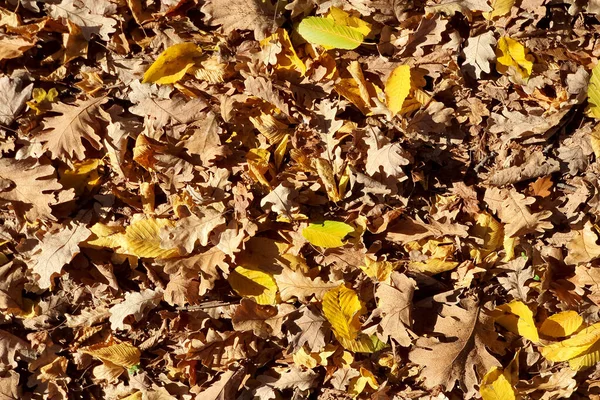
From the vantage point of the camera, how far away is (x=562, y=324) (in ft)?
7.41

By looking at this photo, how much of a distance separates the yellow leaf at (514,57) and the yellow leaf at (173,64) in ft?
4.12

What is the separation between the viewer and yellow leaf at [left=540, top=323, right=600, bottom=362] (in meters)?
2.22

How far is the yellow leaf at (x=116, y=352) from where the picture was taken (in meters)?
2.50

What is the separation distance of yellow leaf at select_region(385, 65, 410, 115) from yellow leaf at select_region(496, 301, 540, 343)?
0.97 meters

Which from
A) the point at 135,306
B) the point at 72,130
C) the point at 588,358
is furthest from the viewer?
the point at 135,306

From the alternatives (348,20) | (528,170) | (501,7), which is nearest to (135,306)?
(348,20)

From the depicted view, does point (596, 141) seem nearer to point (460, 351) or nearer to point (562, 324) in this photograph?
point (562, 324)

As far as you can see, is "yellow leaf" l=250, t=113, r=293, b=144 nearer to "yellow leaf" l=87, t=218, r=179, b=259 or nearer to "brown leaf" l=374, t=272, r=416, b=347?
→ "yellow leaf" l=87, t=218, r=179, b=259

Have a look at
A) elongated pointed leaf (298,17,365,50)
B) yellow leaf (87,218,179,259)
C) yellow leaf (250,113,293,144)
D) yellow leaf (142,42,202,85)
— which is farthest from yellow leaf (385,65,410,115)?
yellow leaf (87,218,179,259)

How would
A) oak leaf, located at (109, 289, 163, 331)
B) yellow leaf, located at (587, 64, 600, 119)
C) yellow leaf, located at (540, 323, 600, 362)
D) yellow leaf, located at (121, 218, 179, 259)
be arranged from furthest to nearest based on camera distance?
oak leaf, located at (109, 289, 163, 331) → yellow leaf, located at (121, 218, 179, 259) → yellow leaf, located at (540, 323, 600, 362) → yellow leaf, located at (587, 64, 600, 119)

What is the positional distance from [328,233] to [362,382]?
28.8 inches

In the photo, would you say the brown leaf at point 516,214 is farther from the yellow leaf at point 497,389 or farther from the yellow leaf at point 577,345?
the yellow leaf at point 497,389

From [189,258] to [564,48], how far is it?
180 cm

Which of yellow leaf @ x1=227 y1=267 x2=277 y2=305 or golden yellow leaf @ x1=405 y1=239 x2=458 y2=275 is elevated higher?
golden yellow leaf @ x1=405 y1=239 x2=458 y2=275
